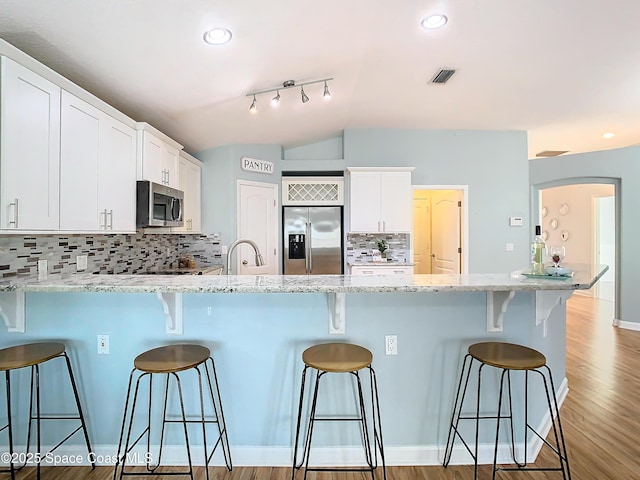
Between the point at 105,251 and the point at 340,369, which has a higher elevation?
the point at 105,251

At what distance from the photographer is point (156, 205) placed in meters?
2.97

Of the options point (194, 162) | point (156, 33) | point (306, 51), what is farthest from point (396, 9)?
point (194, 162)

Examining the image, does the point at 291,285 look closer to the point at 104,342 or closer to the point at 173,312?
the point at 173,312

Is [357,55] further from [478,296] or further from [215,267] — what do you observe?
[215,267]

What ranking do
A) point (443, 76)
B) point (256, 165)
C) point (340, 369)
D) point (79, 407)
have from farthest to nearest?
point (256, 165)
point (443, 76)
point (79, 407)
point (340, 369)

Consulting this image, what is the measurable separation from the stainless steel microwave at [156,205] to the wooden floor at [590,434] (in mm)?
1752

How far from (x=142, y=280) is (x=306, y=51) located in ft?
6.87

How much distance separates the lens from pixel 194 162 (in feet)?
14.1

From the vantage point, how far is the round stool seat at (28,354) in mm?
1658

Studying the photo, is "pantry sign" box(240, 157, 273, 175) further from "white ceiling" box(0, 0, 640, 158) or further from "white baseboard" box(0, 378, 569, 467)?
"white baseboard" box(0, 378, 569, 467)

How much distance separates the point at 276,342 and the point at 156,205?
1.78m

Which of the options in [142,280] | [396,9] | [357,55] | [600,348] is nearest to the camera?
[142,280]

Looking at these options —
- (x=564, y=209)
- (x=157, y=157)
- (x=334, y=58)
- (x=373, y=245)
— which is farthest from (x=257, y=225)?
(x=564, y=209)

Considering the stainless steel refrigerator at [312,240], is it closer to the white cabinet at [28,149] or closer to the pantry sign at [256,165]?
the pantry sign at [256,165]
